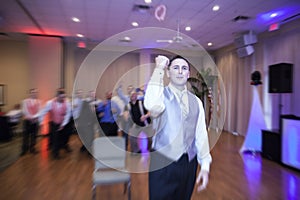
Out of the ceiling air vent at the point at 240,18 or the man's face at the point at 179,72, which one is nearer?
the man's face at the point at 179,72

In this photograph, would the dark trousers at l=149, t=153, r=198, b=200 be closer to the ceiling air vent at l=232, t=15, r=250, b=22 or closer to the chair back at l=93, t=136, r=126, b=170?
the chair back at l=93, t=136, r=126, b=170

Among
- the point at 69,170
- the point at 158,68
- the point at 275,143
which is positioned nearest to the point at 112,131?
the point at 69,170

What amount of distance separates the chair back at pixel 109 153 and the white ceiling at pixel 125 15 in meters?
2.90

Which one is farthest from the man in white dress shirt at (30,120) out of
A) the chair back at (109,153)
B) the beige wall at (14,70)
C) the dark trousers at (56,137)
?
the beige wall at (14,70)

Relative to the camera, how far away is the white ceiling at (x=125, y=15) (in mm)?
4285

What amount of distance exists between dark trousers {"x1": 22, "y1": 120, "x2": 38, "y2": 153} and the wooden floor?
0.40 metres

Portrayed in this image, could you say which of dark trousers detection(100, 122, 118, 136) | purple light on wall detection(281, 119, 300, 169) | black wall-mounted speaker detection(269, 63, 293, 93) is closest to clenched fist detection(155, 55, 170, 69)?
dark trousers detection(100, 122, 118, 136)

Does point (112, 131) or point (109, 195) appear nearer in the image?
point (109, 195)

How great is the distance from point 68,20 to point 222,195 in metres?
5.14

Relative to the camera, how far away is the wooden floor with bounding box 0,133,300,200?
2883 mm

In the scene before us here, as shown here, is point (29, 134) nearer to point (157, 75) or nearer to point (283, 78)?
point (157, 75)

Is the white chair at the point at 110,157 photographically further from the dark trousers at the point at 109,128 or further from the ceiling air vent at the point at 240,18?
the ceiling air vent at the point at 240,18

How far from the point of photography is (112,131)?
3.84 m

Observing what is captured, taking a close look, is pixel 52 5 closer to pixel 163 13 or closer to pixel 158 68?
pixel 163 13
